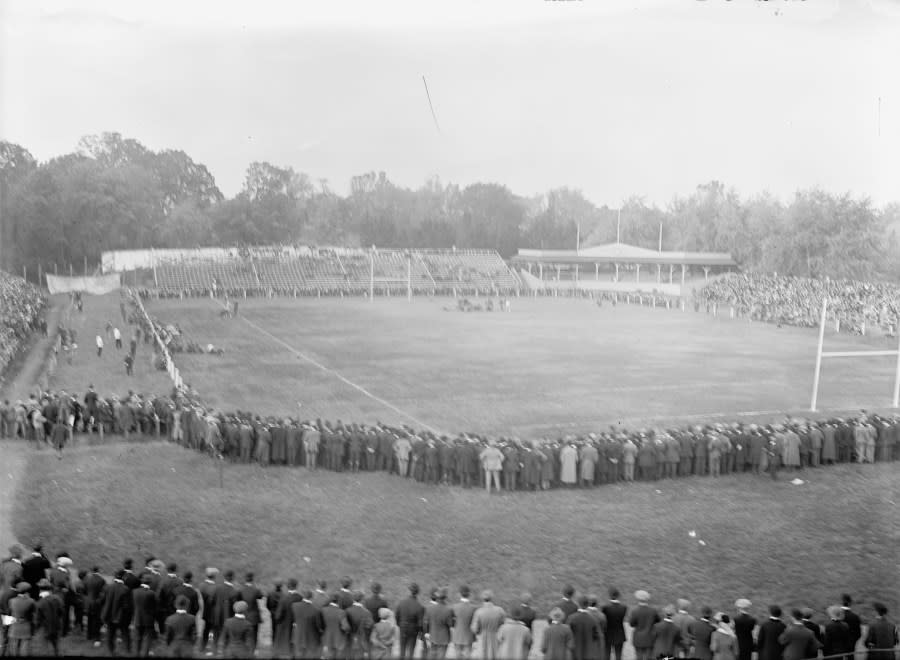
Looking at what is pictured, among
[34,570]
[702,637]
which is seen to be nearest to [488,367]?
[702,637]

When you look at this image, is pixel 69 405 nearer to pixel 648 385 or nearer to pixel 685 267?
pixel 648 385

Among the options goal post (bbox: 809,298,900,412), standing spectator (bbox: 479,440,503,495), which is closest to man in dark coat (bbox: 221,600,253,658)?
standing spectator (bbox: 479,440,503,495)

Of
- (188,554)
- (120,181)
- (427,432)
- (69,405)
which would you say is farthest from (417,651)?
(120,181)

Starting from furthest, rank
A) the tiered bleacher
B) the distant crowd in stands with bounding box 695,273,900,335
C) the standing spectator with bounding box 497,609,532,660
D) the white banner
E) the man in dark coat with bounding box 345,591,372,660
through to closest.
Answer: the distant crowd in stands with bounding box 695,273,900,335 → the tiered bleacher → the white banner → the man in dark coat with bounding box 345,591,372,660 → the standing spectator with bounding box 497,609,532,660

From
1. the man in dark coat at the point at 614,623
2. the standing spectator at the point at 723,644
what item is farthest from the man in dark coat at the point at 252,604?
the standing spectator at the point at 723,644

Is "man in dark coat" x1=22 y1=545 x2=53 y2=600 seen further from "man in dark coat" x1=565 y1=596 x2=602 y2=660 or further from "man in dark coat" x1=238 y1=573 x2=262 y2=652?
"man in dark coat" x1=565 y1=596 x2=602 y2=660

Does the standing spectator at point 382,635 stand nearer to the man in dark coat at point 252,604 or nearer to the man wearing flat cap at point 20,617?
the man in dark coat at point 252,604

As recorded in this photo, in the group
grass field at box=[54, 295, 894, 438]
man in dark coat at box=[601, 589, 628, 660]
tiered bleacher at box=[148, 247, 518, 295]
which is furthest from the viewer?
grass field at box=[54, 295, 894, 438]

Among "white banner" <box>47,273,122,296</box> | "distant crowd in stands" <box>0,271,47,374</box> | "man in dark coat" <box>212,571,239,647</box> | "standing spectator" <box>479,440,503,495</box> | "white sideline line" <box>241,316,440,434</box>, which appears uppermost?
"white banner" <box>47,273,122,296</box>
